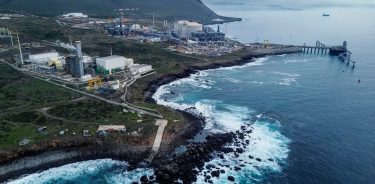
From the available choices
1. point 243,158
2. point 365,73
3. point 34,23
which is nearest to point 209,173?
point 243,158

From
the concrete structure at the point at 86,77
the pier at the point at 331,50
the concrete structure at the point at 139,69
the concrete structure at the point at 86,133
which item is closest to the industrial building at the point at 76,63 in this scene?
the concrete structure at the point at 86,77

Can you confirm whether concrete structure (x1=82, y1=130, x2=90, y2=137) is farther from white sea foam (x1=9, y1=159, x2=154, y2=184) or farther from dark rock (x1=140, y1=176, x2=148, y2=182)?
dark rock (x1=140, y1=176, x2=148, y2=182)

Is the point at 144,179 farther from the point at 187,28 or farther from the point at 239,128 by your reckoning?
the point at 187,28

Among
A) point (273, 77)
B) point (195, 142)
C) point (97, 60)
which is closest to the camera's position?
point (195, 142)

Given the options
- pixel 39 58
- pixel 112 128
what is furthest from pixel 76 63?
pixel 112 128

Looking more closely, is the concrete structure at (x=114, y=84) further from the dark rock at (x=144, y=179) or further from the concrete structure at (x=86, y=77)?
the dark rock at (x=144, y=179)

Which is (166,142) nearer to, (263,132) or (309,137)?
(263,132)
